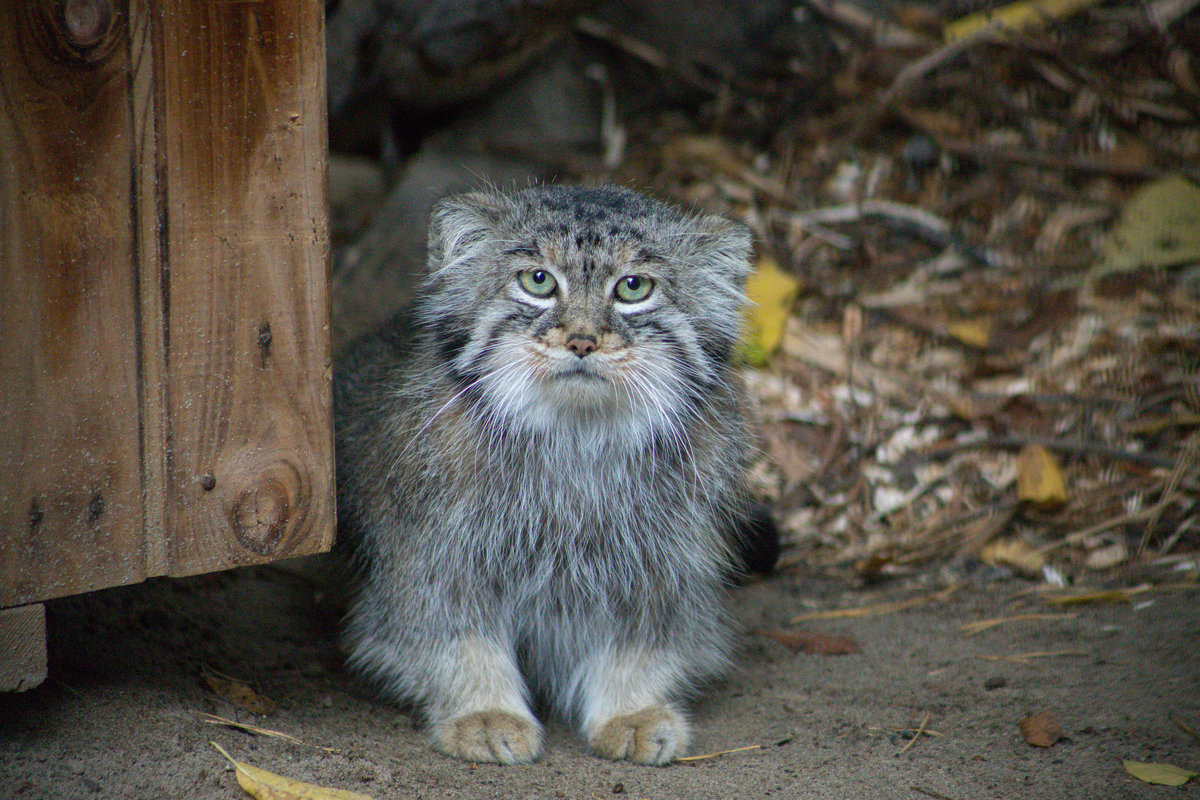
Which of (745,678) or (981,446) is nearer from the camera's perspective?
A: (745,678)

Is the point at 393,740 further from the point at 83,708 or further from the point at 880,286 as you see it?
→ the point at 880,286

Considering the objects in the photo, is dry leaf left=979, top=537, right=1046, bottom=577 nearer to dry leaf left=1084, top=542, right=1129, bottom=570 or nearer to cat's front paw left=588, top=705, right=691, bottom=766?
dry leaf left=1084, top=542, right=1129, bottom=570

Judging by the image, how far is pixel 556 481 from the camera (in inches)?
115

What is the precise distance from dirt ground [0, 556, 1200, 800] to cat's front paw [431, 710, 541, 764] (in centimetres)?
5

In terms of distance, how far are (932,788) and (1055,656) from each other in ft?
2.92

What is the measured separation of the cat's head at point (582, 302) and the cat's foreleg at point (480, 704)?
0.66 metres

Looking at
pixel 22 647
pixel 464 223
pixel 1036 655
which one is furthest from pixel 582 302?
pixel 1036 655

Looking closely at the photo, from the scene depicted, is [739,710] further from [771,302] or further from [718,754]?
[771,302]

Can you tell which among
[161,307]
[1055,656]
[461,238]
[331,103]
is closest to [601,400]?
[461,238]

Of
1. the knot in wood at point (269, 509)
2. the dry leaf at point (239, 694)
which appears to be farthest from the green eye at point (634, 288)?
the dry leaf at point (239, 694)

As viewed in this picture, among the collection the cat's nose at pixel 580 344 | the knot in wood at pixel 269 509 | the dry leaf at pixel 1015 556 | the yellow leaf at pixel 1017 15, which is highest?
the yellow leaf at pixel 1017 15

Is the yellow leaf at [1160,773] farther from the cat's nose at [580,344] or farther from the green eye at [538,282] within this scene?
the green eye at [538,282]

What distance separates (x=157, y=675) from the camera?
9.17ft

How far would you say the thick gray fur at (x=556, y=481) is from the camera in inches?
111
